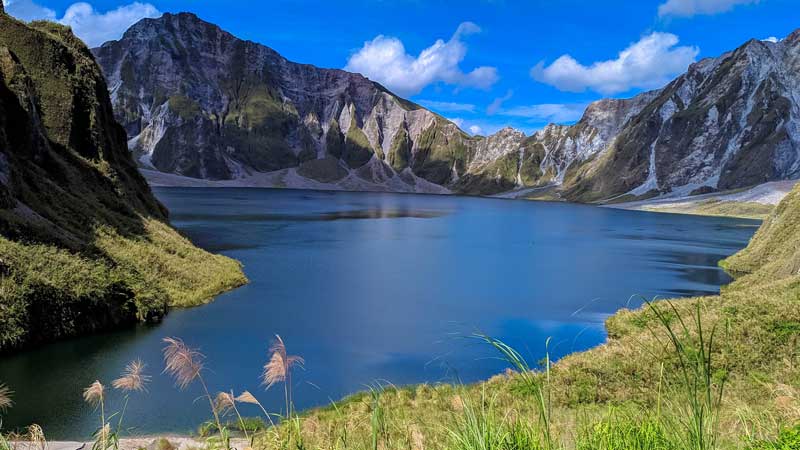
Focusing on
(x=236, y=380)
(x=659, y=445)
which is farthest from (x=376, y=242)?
(x=659, y=445)

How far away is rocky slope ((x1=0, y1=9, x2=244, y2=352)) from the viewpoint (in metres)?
30.0

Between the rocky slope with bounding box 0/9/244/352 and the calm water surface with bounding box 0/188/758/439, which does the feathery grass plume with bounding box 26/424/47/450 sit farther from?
the rocky slope with bounding box 0/9/244/352

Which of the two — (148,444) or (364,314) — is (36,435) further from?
(364,314)

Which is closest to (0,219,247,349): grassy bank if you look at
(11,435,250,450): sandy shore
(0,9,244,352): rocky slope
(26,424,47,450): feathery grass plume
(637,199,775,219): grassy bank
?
(0,9,244,352): rocky slope

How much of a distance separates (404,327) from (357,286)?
14427mm

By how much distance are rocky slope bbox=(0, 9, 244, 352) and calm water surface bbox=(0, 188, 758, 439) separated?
189cm

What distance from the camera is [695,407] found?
191 inches

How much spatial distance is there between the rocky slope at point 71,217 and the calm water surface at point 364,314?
1.89 meters

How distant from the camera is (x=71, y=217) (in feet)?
133

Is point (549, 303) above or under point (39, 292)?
under

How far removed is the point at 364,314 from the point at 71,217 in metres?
21.7

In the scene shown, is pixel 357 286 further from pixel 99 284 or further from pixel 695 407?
pixel 695 407

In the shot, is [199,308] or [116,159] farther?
[116,159]

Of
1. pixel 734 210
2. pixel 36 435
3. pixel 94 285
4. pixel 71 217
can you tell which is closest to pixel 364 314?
pixel 94 285
